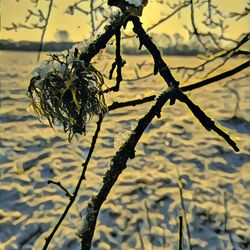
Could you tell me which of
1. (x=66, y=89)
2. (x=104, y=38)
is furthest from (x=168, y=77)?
(x=66, y=89)

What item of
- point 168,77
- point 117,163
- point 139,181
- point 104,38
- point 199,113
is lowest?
point 139,181

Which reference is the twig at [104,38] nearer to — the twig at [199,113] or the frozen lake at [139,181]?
the twig at [199,113]

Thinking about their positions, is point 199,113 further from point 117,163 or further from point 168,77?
point 117,163

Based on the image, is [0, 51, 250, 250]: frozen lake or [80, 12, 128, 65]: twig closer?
[80, 12, 128, 65]: twig

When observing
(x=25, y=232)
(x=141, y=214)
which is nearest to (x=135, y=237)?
(x=141, y=214)

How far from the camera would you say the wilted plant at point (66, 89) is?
184 cm

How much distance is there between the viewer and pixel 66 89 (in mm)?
1841

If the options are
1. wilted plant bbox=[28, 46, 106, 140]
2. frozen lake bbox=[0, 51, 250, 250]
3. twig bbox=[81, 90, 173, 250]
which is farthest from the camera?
frozen lake bbox=[0, 51, 250, 250]

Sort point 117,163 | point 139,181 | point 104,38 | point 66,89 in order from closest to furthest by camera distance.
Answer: point 66,89, point 104,38, point 117,163, point 139,181

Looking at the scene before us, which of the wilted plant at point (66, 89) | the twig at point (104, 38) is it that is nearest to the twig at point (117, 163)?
the wilted plant at point (66, 89)

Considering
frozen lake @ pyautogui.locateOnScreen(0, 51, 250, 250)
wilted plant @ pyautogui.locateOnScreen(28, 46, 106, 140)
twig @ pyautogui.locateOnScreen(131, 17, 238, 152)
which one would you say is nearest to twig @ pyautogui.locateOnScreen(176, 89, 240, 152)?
twig @ pyautogui.locateOnScreen(131, 17, 238, 152)

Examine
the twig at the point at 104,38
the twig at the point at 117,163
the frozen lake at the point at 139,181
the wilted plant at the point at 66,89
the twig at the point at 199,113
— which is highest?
the twig at the point at 104,38

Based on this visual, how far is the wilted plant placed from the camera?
184 cm

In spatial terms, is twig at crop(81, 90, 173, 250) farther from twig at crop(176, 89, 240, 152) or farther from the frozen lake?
the frozen lake
